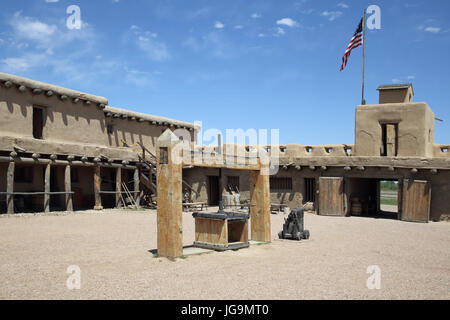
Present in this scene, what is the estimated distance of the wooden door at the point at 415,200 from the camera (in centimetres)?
1780

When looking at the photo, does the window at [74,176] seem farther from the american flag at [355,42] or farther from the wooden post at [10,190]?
the american flag at [355,42]

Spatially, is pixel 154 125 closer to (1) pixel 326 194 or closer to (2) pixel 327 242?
(1) pixel 326 194

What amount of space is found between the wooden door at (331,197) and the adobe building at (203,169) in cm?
5

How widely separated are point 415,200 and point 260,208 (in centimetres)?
991

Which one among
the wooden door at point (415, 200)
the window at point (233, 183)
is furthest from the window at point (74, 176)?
the wooden door at point (415, 200)

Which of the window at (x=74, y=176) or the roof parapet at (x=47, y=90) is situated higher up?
the roof parapet at (x=47, y=90)

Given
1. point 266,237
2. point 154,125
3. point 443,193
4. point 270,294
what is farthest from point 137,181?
point 270,294

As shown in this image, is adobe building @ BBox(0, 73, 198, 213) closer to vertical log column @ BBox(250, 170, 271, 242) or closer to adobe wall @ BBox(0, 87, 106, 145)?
adobe wall @ BBox(0, 87, 106, 145)

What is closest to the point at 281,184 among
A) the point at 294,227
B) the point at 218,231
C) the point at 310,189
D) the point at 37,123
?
the point at 310,189

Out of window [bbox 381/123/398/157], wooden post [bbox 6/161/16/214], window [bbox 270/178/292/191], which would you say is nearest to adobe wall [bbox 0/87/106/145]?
wooden post [bbox 6/161/16/214]

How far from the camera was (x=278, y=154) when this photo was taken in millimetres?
22297

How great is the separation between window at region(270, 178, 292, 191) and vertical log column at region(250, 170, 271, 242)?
35.6 ft

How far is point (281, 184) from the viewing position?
73.9 ft
